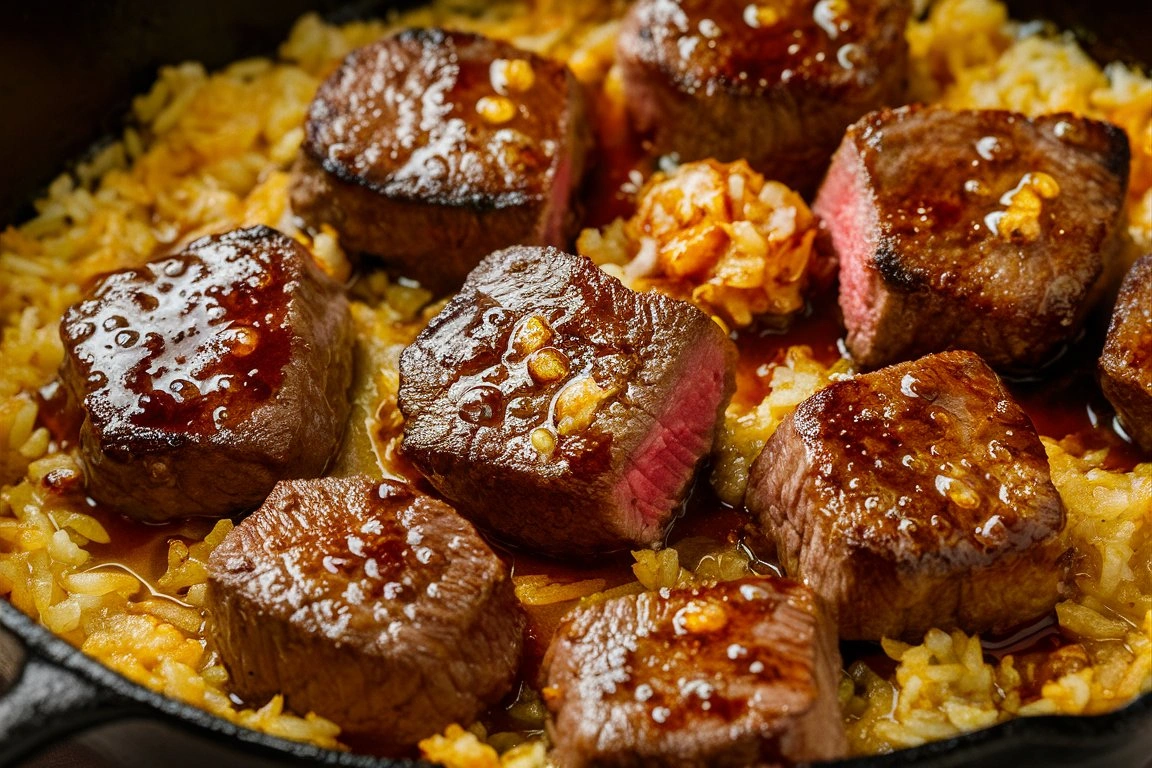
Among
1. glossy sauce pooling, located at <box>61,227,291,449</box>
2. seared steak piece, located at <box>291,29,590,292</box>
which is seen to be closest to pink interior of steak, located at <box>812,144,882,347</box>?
seared steak piece, located at <box>291,29,590,292</box>

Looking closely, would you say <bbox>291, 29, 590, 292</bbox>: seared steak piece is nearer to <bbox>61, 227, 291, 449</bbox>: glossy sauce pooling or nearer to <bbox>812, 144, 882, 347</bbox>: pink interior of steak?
<bbox>61, 227, 291, 449</bbox>: glossy sauce pooling

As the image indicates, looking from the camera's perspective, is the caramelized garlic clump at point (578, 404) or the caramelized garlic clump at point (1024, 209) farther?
the caramelized garlic clump at point (1024, 209)

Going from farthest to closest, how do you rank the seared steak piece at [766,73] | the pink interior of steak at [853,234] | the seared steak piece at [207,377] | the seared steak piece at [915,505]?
the seared steak piece at [766,73]
the pink interior of steak at [853,234]
the seared steak piece at [207,377]
the seared steak piece at [915,505]

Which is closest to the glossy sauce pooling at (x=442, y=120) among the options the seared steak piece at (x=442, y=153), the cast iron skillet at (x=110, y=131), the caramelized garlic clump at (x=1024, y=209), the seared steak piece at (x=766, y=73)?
the seared steak piece at (x=442, y=153)

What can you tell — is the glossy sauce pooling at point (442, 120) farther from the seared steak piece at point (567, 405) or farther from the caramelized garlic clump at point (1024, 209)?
the caramelized garlic clump at point (1024, 209)

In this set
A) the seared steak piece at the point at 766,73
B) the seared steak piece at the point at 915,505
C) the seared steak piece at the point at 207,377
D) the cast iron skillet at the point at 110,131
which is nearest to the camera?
the cast iron skillet at the point at 110,131

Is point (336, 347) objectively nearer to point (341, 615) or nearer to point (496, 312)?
point (496, 312)
